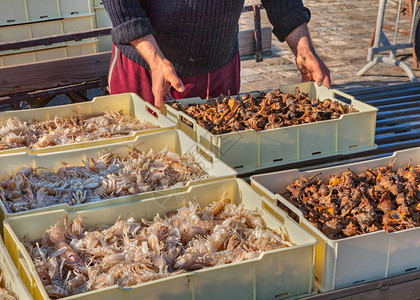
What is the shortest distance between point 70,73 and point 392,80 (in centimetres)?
440

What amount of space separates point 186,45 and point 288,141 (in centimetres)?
94

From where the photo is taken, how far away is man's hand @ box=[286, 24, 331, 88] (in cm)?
328

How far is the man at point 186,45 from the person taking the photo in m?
2.93

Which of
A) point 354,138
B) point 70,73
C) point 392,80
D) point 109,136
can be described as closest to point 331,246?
point 354,138

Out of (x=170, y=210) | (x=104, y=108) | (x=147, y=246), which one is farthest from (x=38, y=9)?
(x=147, y=246)

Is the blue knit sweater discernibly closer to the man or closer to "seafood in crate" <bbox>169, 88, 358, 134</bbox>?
the man

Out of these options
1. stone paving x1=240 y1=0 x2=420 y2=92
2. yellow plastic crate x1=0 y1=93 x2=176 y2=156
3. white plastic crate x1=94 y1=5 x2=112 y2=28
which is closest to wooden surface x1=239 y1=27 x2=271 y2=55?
stone paving x1=240 y1=0 x2=420 y2=92

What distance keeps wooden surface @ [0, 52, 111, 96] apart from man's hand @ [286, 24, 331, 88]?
234cm

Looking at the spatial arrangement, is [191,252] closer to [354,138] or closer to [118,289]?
[118,289]

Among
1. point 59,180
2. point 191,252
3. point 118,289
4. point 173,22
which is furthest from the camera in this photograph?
point 173,22

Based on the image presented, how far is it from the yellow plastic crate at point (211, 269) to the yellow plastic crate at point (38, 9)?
3.81m

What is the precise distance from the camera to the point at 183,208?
221 cm

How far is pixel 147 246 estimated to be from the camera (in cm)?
195

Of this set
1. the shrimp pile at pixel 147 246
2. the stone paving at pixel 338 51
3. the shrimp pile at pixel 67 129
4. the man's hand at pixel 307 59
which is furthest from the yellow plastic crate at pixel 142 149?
the stone paving at pixel 338 51
